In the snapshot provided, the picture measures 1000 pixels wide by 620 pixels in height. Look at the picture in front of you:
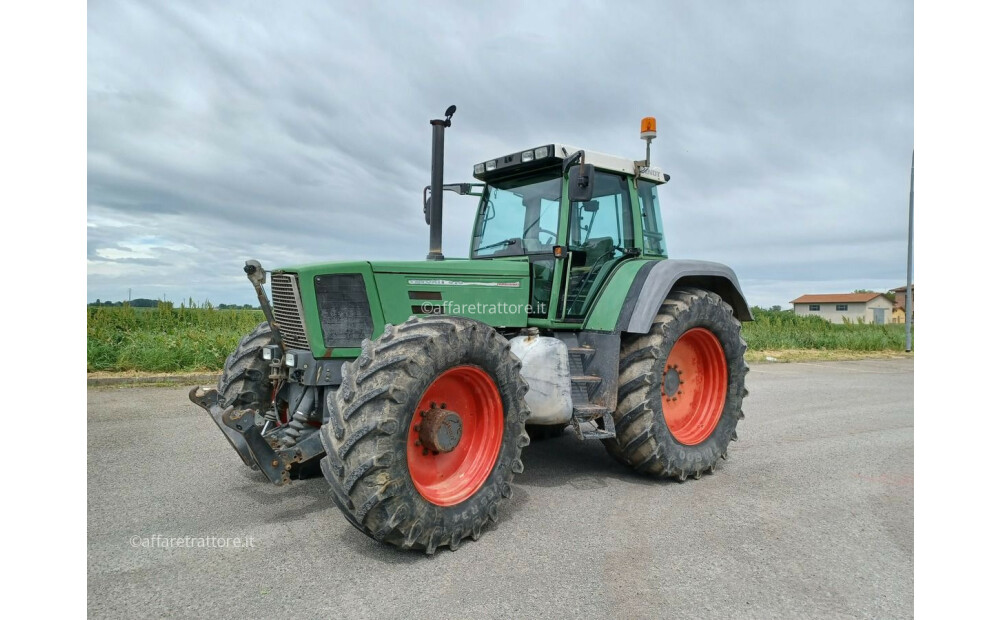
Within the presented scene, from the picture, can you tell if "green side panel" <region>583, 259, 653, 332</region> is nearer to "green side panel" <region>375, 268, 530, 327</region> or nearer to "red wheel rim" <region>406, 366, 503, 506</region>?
"green side panel" <region>375, 268, 530, 327</region>

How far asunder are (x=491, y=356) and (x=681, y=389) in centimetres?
246

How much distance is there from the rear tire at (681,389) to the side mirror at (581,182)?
1.22 meters

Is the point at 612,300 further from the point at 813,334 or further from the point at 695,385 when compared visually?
the point at 813,334

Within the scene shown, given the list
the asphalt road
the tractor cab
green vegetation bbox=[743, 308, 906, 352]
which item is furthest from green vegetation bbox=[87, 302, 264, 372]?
green vegetation bbox=[743, 308, 906, 352]

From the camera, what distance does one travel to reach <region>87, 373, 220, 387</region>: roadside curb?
29.3ft

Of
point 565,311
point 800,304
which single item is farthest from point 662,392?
A: point 800,304

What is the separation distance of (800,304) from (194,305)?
57.5 meters

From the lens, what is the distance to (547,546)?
3469 millimetres

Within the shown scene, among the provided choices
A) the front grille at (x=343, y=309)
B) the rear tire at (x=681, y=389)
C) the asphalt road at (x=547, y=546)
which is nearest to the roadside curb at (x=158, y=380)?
the asphalt road at (x=547, y=546)

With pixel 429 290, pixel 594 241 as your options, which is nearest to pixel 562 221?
pixel 594 241

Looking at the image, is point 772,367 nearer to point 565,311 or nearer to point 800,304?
point 565,311

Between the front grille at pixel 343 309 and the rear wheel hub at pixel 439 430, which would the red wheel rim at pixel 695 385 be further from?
the front grille at pixel 343 309

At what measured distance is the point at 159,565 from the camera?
3156 mm

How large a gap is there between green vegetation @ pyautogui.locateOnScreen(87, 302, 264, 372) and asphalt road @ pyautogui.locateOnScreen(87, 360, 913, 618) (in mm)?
4511
